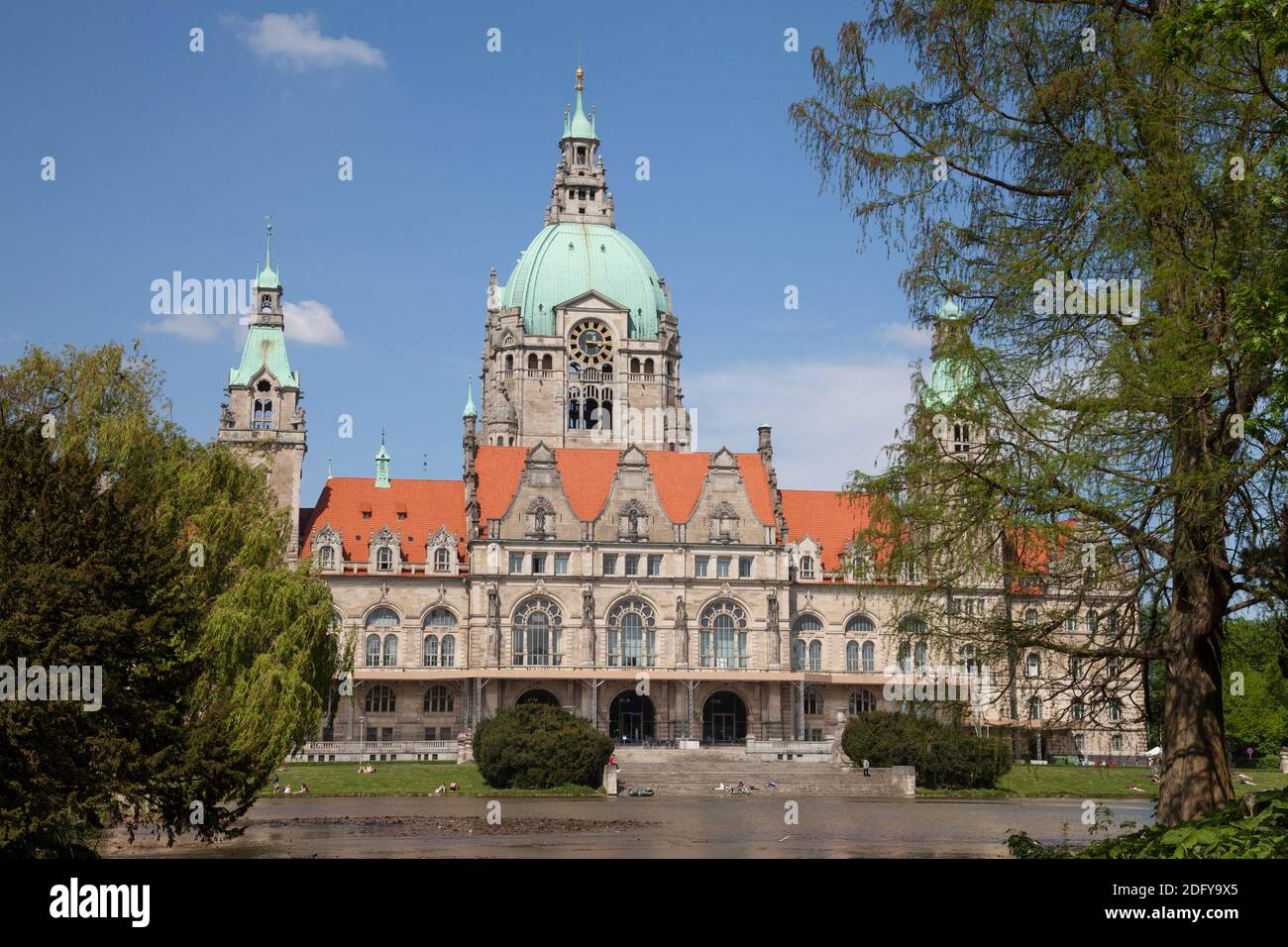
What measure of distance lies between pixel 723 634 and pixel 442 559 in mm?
16393

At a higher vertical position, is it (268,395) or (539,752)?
(268,395)

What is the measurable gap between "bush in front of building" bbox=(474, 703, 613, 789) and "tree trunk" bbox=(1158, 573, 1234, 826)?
42.6 metres

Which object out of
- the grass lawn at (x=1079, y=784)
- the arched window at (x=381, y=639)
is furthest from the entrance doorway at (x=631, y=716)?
the grass lawn at (x=1079, y=784)

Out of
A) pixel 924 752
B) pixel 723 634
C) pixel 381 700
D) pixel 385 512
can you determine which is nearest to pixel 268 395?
pixel 385 512

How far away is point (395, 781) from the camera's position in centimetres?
6019

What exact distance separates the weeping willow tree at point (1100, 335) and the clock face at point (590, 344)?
270ft

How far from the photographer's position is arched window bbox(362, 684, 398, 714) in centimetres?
8150

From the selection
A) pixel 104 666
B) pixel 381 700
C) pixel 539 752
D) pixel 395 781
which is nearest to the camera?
pixel 104 666

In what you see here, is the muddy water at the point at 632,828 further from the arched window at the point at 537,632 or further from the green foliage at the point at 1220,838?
the arched window at the point at 537,632

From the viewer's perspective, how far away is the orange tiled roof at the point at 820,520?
3460 inches

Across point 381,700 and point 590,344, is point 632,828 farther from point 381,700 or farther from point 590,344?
point 590,344

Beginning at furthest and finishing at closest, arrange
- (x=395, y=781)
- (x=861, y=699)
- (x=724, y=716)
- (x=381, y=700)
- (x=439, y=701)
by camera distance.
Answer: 1. (x=861, y=699)
2. (x=724, y=716)
3. (x=439, y=701)
4. (x=381, y=700)
5. (x=395, y=781)

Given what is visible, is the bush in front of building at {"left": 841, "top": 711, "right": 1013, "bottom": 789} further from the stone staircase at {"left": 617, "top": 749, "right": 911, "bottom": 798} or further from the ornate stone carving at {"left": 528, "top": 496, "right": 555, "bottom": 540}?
the ornate stone carving at {"left": 528, "top": 496, "right": 555, "bottom": 540}
